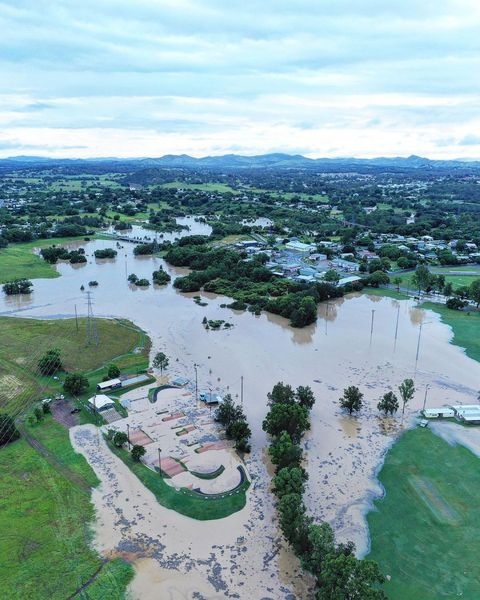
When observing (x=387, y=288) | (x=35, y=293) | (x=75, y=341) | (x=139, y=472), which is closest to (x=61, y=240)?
(x=35, y=293)

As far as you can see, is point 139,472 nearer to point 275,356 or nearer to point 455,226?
point 275,356

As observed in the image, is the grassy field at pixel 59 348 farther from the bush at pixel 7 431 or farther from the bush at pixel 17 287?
the bush at pixel 17 287

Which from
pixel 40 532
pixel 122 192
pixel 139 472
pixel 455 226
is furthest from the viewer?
pixel 122 192

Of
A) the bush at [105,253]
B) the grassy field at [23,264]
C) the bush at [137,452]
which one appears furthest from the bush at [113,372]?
the bush at [105,253]

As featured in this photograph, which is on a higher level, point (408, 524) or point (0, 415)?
point (0, 415)

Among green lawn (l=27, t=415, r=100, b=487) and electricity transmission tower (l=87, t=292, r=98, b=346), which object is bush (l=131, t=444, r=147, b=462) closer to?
green lawn (l=27, t=415, r=100, b=487)
